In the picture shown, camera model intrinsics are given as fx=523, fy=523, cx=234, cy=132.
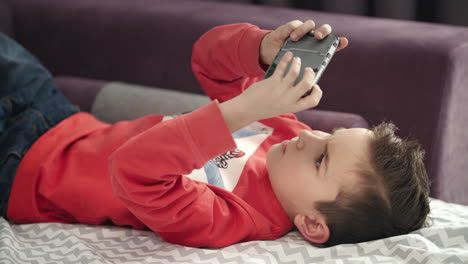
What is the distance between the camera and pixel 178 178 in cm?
93

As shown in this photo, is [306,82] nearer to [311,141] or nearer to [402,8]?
[311,141]

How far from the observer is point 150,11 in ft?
5.42

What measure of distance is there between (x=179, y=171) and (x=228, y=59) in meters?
0.38

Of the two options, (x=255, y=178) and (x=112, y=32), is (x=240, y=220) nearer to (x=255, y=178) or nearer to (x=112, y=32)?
(x=255, y=178)

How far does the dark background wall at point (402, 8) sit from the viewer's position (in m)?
1.68

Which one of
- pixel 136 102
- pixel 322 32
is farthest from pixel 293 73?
pixel 136 102

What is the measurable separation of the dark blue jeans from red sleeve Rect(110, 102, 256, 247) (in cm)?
40

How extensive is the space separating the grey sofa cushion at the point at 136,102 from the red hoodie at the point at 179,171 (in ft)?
0.55

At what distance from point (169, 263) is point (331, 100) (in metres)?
0.70

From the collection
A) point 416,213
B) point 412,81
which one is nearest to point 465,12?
point 412,81

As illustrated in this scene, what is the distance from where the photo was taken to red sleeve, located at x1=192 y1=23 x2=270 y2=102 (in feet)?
3.69

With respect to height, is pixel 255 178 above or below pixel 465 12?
below

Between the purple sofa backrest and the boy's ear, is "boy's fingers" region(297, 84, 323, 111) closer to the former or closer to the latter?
the boy's ear

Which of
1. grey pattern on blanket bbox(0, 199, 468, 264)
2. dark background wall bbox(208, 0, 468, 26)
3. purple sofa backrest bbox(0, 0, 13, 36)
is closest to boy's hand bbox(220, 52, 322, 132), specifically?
grey pattern on blanket bbox(0, 199, 468, 264)
